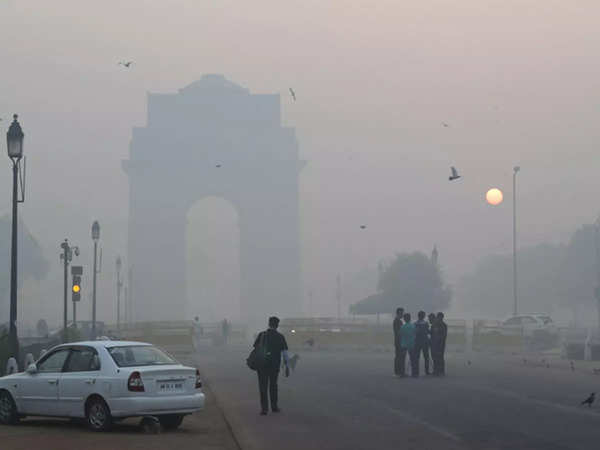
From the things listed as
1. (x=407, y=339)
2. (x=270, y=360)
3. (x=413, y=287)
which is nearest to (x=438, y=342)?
(x=407, y=339)

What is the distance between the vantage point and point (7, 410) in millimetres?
16141

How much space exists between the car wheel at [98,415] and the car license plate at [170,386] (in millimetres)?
726

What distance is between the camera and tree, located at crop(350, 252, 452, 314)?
112 m

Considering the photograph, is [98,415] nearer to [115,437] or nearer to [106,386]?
[106,386]

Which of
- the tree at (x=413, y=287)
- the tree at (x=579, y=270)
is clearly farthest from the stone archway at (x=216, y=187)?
the tree at (x=579, y=270)

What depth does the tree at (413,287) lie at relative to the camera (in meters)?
112

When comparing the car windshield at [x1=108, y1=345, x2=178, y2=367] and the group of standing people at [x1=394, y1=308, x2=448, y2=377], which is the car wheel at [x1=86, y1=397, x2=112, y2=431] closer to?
the car windshield at [x1=108, y1=345, x2=178, y2=367]

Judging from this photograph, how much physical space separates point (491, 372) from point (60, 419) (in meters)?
15.8

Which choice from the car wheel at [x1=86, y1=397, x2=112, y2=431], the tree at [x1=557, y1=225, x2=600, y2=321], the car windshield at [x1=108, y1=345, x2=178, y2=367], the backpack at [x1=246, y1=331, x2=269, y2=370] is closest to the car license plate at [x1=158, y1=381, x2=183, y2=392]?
the car windshield at [x1=108, y1=345, x2=178, y2=367]

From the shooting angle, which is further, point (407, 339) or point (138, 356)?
point (407, 339)

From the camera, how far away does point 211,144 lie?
337ft

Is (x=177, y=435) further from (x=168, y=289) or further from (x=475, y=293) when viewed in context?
(x=475, y=293)

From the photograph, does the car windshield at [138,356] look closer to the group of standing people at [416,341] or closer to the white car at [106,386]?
the white car at [106,386]

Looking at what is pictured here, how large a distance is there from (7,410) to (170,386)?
2.90 m
